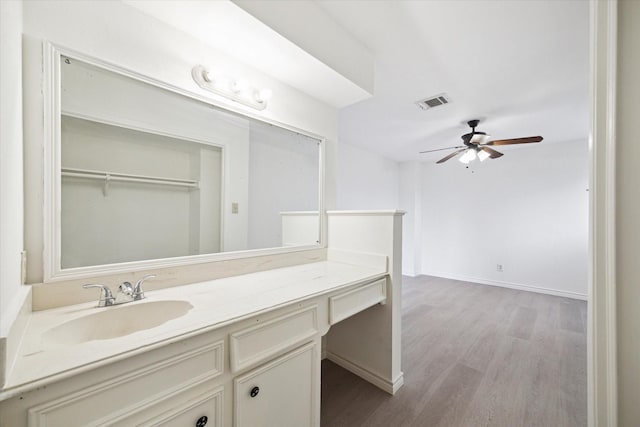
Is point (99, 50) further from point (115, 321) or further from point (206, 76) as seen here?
point (115, 321)

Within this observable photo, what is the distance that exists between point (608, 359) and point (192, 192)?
1986 mm

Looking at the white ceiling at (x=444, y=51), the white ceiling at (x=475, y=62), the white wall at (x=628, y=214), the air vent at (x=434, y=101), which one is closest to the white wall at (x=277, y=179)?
the white ceiling at (x=444, y=51)

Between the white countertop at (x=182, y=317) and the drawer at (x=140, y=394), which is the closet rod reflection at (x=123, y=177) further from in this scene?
the drawer at (x=140, y=394)

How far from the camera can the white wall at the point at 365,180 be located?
410 cm

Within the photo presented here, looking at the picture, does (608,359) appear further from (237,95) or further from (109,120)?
(109,120)

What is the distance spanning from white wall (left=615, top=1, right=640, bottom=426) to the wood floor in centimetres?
96

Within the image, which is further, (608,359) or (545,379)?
(545,379)

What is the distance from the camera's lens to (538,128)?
3.40 meters

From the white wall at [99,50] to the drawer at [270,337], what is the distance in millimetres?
849

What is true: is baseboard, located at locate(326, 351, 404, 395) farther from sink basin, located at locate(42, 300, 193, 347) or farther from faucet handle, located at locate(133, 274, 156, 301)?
faucet handle, located at locate(133, 274, 156, 301)

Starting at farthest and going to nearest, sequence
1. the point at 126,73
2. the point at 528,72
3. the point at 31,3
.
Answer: the point at 528,72 < the point at 126,73 < the point at 31,3

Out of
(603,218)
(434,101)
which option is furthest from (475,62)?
(603,218)

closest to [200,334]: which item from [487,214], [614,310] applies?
[614,310]

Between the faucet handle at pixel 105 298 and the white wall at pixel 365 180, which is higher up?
the white wall at pixel 365 180
